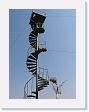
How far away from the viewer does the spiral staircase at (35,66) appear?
1563 mm

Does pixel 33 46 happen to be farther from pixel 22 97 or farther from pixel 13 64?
pixel 22 97

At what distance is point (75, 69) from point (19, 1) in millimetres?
593

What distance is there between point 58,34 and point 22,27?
0.25 m

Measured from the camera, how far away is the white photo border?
1559 millimetres

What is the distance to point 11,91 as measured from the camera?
5.14 feet

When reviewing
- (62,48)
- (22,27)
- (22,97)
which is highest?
(22,27)

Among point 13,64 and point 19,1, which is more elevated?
point 19,1

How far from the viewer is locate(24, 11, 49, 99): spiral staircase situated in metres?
1.56

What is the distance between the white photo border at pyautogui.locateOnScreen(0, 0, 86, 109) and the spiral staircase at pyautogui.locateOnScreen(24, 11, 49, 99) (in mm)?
60

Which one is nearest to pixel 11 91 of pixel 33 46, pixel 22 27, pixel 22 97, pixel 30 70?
pixel 22 97
